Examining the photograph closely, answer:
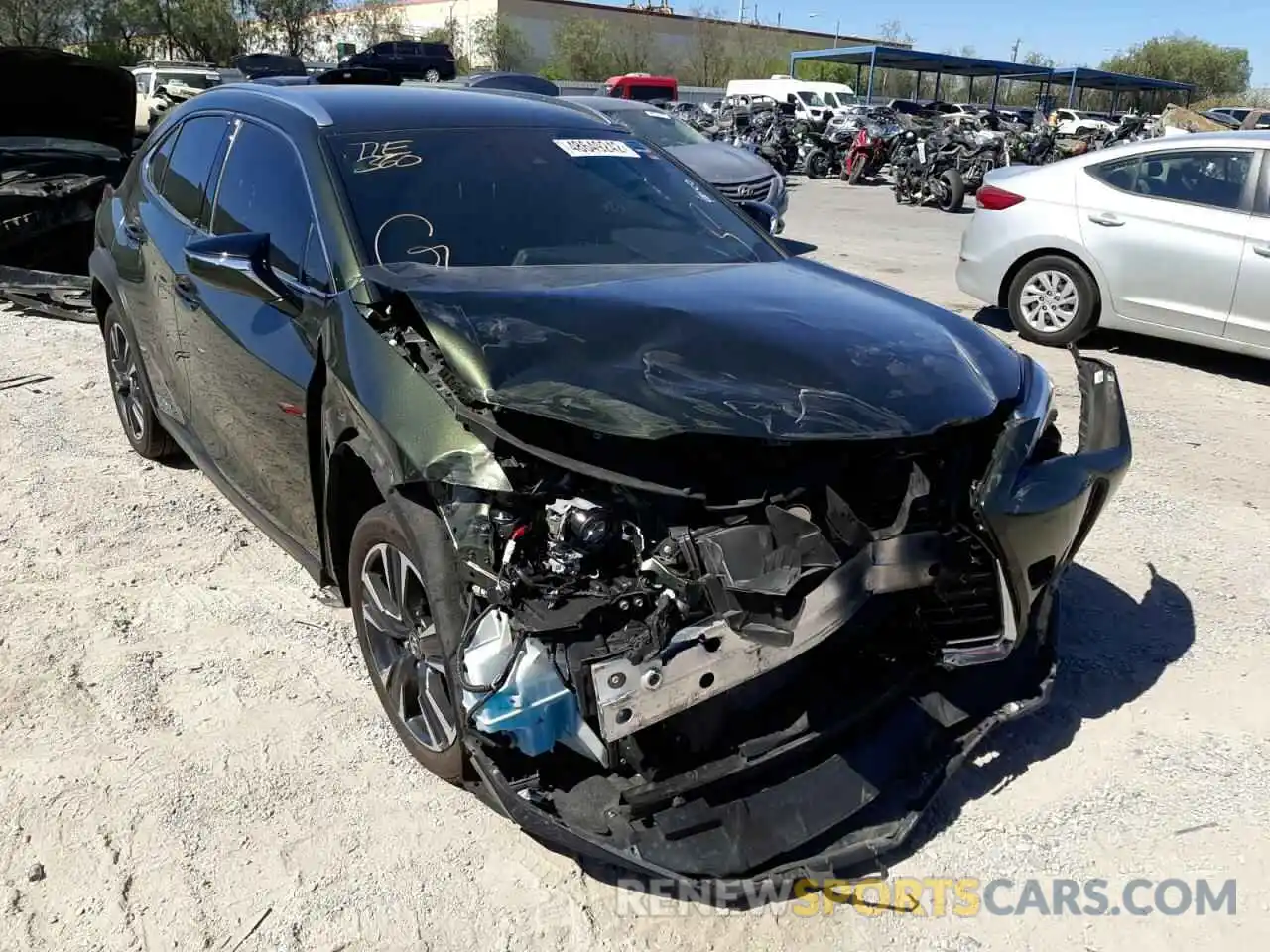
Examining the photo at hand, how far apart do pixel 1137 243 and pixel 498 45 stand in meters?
60.8

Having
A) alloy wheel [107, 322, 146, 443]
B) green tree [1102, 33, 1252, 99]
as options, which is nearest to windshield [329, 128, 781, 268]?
alloy wheel [107, 322, 146, 443]

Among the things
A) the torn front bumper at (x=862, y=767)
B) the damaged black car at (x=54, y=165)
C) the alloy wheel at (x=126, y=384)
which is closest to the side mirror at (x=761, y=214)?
the torn front bumper at (x=862, y=767)

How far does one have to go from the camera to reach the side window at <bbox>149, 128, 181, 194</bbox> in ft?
15.1

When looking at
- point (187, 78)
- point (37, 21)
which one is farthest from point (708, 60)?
point (187, 78)

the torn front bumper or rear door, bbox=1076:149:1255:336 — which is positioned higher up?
rear door, bbox=1076:149:1255:336

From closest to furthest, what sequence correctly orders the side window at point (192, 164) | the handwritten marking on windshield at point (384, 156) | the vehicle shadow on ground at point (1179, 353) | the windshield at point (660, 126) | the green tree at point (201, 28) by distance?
the handwritten marking on windshield at point (384, 156) < the side window at point (192, 164) < the vehicle shadow on ground at point (1179, 353) < the windshield at point (660, 126) < the green tree at point (201, 28)

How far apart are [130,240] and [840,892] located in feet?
13.2

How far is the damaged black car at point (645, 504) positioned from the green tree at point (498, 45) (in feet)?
204

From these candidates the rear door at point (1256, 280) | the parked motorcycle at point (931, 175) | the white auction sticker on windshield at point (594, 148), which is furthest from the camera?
the parked motorcycle at point (931, 175)

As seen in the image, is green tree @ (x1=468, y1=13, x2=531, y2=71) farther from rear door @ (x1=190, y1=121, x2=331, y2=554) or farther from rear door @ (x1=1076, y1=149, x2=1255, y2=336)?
rear door @ (x1=190, y1=121, x2=331, y2=554)

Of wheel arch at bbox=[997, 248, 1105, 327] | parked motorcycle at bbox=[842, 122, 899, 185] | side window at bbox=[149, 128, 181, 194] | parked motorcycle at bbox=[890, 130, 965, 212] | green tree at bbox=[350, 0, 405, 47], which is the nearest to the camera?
side window at bbox=[149, 128, 181, 194]

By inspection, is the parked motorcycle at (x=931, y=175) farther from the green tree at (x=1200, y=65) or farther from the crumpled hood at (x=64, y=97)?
the green tree at (x=1200, y=65)

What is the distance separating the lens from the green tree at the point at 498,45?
6169 cm

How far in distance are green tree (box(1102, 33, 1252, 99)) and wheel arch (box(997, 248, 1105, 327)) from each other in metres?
81.0
